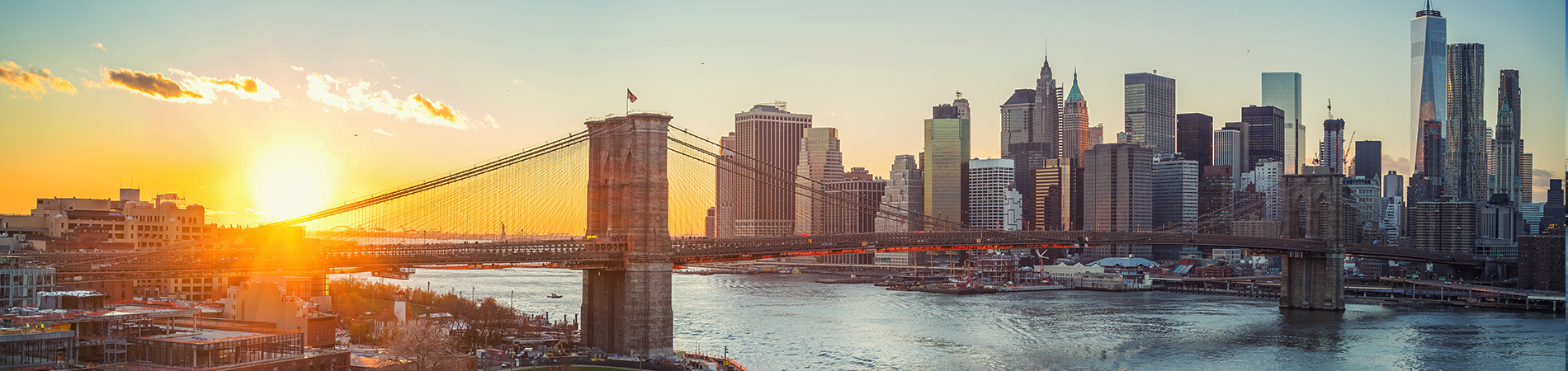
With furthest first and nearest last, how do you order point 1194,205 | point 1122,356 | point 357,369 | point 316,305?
point 1194,205, point 1122,356, point 316,305, point 357,369

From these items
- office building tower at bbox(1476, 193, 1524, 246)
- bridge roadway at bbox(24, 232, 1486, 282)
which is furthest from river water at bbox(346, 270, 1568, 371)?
office building tower at bbox(1476, 193, 1524, 246)

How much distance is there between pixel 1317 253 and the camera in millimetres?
78125

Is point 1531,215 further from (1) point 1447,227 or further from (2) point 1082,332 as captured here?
(2) point 1082,332

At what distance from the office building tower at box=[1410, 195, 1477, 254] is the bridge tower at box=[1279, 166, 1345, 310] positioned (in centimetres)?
6010

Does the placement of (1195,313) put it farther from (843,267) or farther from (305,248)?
(843,267)

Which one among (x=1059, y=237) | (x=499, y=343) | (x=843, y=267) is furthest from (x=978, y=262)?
(x=499, y=343)

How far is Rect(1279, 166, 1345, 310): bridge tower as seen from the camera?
3034 inches

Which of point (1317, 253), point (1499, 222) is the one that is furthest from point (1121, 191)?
point (1317, 253)

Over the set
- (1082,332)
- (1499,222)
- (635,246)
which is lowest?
(1082,332)

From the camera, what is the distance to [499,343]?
147 feet

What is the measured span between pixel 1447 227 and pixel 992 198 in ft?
228

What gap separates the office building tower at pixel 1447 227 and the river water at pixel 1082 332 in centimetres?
5240

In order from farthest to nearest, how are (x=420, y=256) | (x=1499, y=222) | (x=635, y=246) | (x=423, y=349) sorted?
(x=1499, y=222), (x=635, y=246), (x=420, y=256), (x=423, y=349)

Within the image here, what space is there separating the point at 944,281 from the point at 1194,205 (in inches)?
3505
